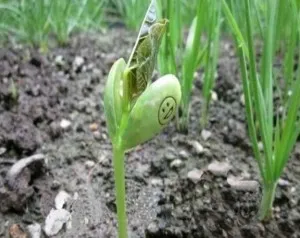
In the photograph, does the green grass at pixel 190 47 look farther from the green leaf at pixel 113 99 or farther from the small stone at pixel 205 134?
the green leaf at pixel 113 99

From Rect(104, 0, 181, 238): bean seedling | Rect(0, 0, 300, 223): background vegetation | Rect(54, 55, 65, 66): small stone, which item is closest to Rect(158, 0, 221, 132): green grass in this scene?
Rect(0, 0, 300, 223): background vegetation

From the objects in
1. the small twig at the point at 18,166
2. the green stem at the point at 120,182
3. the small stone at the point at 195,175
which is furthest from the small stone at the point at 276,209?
the small twig at the point at 18,166

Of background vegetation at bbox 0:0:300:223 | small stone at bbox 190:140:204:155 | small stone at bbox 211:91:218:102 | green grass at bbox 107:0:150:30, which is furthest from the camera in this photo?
green grass at bbox 107:0:150:30

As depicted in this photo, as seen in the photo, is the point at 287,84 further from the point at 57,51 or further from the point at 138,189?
the point at 57,51

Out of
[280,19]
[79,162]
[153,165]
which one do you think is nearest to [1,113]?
[79,162]

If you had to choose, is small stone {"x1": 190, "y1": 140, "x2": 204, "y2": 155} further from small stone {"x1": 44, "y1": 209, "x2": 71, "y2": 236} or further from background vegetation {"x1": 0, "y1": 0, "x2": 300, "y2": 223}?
small stone {"x1": 44, "y1": 209, "x2": 71, "y2": 236}

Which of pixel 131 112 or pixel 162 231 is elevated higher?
pixel 131 112

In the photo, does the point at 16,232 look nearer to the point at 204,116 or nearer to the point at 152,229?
the point at 152,229
